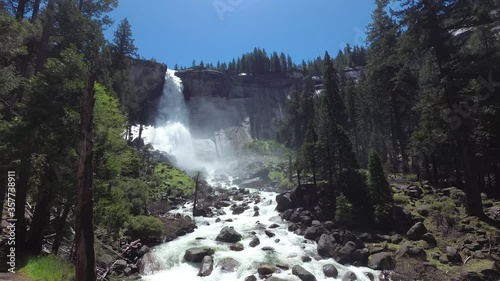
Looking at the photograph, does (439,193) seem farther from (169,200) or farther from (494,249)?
(169,200)

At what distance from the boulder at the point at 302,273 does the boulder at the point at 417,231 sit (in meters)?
8.40

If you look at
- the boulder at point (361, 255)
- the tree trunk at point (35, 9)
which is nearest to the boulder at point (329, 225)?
the boulder at point (361, 255)

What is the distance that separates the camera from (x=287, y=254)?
23.2 m

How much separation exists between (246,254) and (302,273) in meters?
5.50

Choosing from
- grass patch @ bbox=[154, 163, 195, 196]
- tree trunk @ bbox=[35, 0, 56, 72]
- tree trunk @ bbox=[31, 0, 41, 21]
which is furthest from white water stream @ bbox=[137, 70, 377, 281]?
tree trunk @ bbox=[31, 0, 41, 21]

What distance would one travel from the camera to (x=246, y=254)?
23.3 metres

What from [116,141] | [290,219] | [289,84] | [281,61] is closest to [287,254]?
[290,219]

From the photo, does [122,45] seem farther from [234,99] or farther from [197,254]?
[234,99]

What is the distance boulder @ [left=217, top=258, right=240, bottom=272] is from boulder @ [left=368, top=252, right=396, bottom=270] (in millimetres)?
8877

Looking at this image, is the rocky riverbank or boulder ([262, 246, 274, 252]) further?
boulder ([262, 246, 274, 252])

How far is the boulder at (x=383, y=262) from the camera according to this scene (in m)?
19.6

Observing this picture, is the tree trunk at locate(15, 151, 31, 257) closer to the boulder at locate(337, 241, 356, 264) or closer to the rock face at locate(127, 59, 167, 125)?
the boulder at locate(337, 241, 356, 264)

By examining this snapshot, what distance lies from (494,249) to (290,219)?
18005 millimetres

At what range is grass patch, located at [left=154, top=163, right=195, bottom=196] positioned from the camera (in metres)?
50.6
